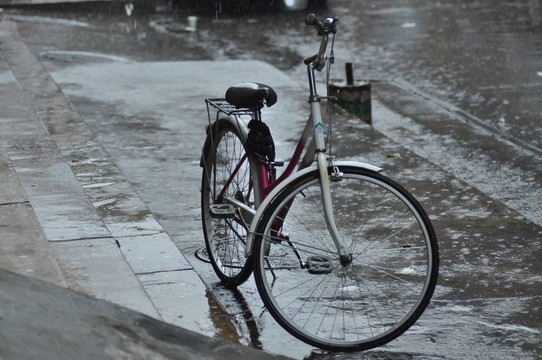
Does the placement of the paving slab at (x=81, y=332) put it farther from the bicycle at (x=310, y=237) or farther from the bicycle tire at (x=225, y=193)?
the bicycle tire at (x=225, y=193)

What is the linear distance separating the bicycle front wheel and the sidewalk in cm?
37

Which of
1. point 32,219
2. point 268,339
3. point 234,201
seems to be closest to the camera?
point 268,339

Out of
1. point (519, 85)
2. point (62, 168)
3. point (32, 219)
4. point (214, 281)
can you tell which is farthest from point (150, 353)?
point (519, 85)

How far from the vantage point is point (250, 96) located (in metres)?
4.75

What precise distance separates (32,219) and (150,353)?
199 centimetres

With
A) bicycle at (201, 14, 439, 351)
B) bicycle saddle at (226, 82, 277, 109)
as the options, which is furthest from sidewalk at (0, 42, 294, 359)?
bicycle saddle at (226, 82, 277, 109)

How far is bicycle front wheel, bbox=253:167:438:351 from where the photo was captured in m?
4.32

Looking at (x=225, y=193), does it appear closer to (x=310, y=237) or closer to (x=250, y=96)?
(x=250, y=96)

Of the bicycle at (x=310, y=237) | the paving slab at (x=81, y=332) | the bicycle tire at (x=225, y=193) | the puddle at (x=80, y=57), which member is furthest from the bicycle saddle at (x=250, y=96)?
the puddle at (x=80, y=57)

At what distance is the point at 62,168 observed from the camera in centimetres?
679

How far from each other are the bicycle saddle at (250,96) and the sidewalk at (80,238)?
94 centimetres

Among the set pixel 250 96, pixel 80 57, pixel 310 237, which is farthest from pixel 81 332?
pixel 80 57

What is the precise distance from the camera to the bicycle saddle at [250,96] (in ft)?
15.6

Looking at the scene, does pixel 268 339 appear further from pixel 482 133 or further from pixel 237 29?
pixel 237 29
